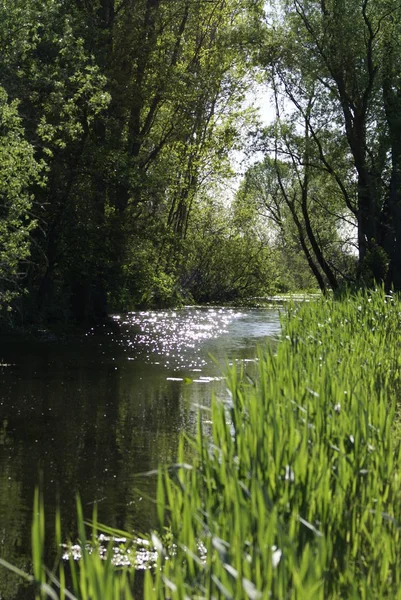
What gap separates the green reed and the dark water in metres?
0.94

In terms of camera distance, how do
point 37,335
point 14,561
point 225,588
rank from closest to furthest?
point 225,588, point 14,561, point 37,335

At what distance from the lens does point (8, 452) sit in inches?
405

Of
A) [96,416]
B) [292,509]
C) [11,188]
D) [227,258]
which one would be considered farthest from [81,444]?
[227,258]

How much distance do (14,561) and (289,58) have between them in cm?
3165

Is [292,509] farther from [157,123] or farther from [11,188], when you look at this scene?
[157,123]

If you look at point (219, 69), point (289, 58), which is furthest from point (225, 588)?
point (289, 58)

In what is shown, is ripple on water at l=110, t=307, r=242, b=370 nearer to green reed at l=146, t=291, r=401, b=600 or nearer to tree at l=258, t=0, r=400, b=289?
tree at l=258, t=0, r=400, b=289

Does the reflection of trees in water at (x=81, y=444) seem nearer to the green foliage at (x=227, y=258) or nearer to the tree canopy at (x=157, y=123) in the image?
the tree canopy at (x=157, y=123)

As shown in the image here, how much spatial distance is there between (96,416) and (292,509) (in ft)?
29.9

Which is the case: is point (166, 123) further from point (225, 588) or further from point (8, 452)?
point (225, 588)

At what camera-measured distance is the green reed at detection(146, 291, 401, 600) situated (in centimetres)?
306

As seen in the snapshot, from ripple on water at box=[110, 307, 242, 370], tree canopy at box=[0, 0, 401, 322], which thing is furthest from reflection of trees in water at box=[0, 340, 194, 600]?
tree canopy at box=[0, 0, 401, 322]

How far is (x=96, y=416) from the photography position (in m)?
12.9

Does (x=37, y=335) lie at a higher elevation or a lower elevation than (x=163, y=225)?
lower
